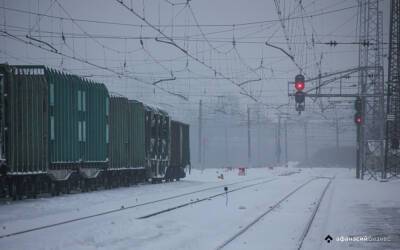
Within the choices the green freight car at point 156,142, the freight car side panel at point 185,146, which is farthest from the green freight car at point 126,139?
the freight car side panel at point 185,146

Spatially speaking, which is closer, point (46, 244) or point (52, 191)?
point (46, 244)

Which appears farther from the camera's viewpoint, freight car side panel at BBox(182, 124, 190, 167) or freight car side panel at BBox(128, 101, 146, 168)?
freight car side panel at BBox(182, 124, 190, 167)

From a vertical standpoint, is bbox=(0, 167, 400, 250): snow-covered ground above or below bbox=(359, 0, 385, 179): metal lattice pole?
below

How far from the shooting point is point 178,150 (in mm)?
43812

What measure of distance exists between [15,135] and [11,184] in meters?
1.93

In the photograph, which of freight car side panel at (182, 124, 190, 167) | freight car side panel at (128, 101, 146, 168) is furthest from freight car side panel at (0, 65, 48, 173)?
freight car side panel at (182, 124, 190, 167)

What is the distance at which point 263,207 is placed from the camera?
69.8 ft

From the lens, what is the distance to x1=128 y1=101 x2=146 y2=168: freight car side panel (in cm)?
3434

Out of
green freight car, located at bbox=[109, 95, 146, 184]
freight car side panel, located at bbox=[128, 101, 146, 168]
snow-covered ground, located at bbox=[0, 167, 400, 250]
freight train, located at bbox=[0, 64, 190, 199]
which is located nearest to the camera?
snow-covered ground, located at bbox=[0, 167, 400, 250]

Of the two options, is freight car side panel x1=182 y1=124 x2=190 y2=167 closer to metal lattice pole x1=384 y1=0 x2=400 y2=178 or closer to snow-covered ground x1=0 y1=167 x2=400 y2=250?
metal lattice pole x1=384 y1=0 x2=400 y2=178

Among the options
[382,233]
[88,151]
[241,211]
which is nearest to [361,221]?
[382,233]

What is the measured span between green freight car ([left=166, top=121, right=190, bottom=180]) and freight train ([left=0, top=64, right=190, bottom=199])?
4.42 metres

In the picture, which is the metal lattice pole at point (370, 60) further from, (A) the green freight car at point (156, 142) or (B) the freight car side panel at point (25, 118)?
(B) the freight car side panel at point (25, 118)

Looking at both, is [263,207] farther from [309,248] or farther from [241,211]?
[309,248]
